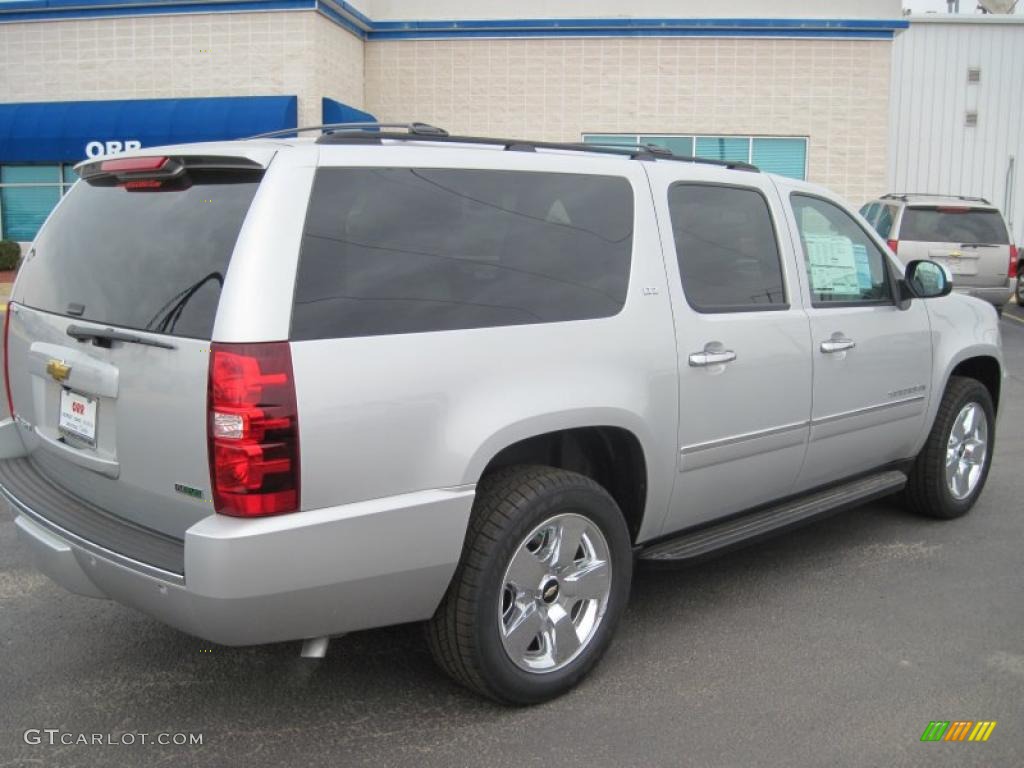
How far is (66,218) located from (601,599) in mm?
2410

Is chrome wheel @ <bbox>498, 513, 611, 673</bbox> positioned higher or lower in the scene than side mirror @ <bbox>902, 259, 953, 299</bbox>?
lower

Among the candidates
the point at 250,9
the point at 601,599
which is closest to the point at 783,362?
the point at 601,599

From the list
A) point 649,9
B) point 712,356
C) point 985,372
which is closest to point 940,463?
point 985,372

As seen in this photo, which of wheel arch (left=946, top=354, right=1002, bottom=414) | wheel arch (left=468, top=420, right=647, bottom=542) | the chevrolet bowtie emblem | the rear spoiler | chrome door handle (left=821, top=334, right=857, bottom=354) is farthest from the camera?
wheel arch (left=946, top=354, right=1002, bottom=414)

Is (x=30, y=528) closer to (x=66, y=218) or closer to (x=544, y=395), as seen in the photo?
(x=66, y=218)

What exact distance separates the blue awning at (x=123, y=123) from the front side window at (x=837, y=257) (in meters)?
14.0

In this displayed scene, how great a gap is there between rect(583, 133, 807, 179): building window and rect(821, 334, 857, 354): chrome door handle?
54.1 feet

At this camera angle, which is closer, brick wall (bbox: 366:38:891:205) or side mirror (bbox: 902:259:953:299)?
side mirror (bbox: 902:259:953:299)

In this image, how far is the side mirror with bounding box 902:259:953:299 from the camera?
504cm

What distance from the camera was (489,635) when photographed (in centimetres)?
324

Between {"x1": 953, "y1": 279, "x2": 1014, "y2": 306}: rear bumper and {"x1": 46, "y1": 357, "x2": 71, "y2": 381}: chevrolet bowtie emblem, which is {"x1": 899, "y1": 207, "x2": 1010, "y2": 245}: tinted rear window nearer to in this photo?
{"x1": 953, "y1": 279, "x2": 1014, "y2": 306}: rear bumper

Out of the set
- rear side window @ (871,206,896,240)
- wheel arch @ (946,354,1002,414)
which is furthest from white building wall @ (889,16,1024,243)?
wheel arch @ (946,354,1002,414)

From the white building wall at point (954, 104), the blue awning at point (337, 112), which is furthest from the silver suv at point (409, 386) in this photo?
the white building wall at point (954, 104)

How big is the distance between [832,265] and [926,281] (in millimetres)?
682
